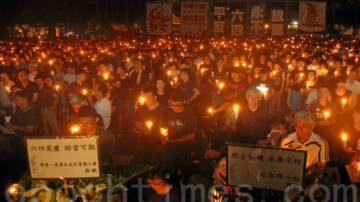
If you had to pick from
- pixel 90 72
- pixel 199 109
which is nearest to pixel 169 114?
pixel 199 109

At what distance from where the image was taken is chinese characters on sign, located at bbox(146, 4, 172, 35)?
2293cm

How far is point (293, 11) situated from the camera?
49.4 meters

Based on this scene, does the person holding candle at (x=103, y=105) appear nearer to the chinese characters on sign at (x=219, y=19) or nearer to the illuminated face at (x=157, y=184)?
the illuminated face at (x=157, y=184)

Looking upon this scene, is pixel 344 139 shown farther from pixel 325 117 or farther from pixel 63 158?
pixel 63 158

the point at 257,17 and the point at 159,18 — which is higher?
the point at 257,17

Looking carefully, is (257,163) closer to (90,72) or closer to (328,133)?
(328,133)

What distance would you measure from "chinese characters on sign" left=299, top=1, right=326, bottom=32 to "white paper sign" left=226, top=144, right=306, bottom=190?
21.5m

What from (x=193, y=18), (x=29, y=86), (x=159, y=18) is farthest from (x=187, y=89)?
(x=193, y=18)

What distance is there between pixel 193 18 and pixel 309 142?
2181 centimetres

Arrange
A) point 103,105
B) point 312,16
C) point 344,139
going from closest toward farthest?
point 344,139 < point 103,105 < point 312,16

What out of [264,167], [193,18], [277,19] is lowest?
[264,167]

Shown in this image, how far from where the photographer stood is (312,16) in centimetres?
2222

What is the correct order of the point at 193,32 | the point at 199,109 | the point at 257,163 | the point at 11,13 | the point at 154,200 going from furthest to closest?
1. the point at 11,13
2. the point at 193,32
3. the point at 199,109
4. the point at 154,200
5. the point at 257,163

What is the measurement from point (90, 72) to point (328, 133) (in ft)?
21.1
